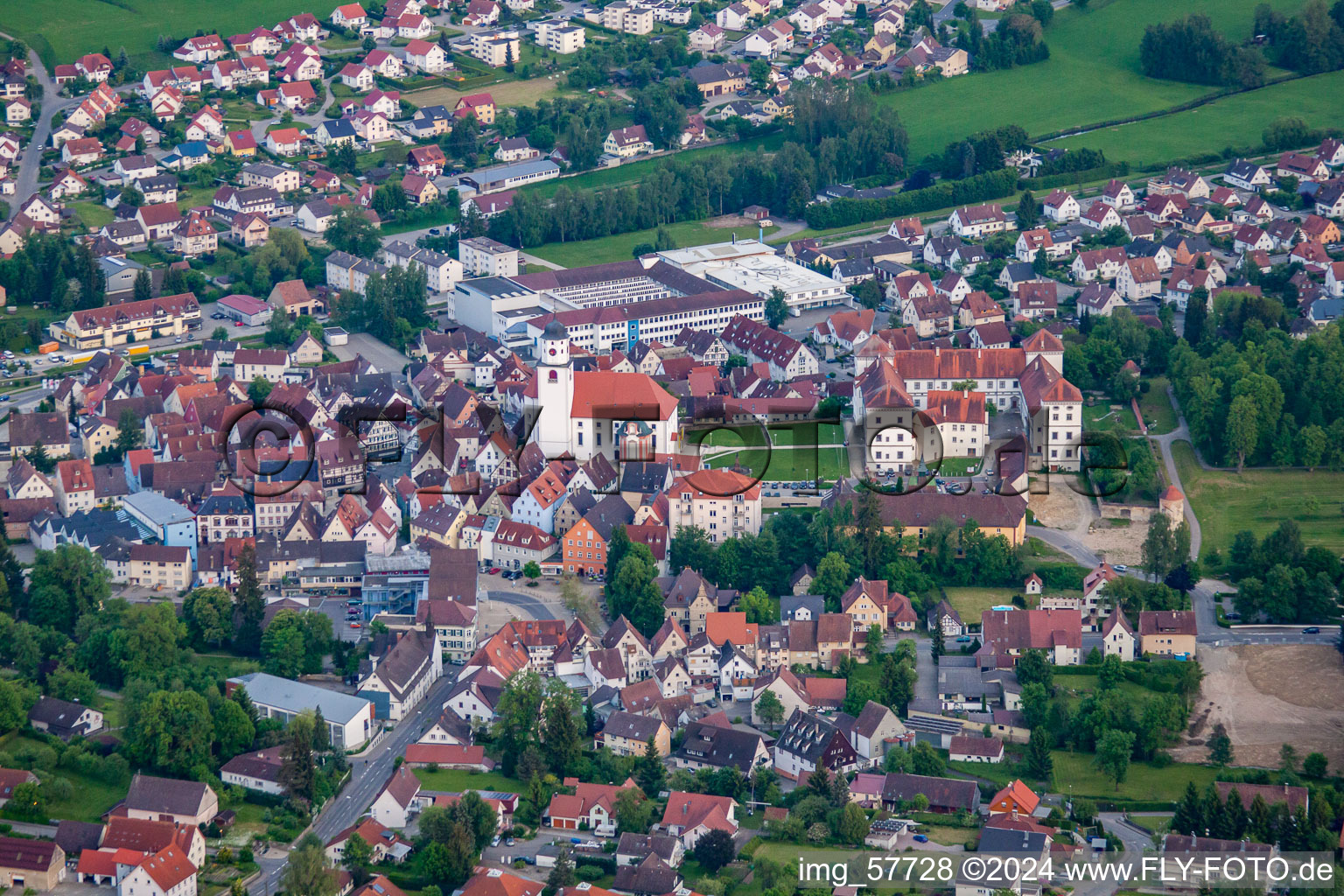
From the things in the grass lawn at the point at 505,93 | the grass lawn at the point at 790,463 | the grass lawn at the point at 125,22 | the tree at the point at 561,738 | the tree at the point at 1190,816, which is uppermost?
the grass lawn at the point at 125,22

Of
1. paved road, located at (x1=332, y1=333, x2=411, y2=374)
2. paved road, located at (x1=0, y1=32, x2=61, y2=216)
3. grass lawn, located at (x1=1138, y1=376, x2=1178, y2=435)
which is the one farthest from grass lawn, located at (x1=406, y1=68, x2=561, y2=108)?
grass lawn, located at (x1=1138, y1=376, x2=1178, y2=435)

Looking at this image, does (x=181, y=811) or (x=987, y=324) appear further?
(x=987, y=324)

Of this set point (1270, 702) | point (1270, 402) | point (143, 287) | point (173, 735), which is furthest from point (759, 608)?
point (143, 287)

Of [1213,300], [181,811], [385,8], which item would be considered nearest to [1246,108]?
[1213,300]

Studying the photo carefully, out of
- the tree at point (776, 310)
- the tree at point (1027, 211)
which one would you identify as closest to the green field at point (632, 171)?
the tree at point (1027, 211)

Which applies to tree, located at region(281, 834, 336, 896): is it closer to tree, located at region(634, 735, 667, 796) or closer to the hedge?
tree, located at region(634, 735, 667, 796)

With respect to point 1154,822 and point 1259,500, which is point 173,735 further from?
point 1259,500

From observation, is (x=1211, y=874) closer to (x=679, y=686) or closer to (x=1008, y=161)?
Result: (x=679, y=686)

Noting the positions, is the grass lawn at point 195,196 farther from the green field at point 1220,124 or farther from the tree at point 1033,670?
the tree at point 1033,670
